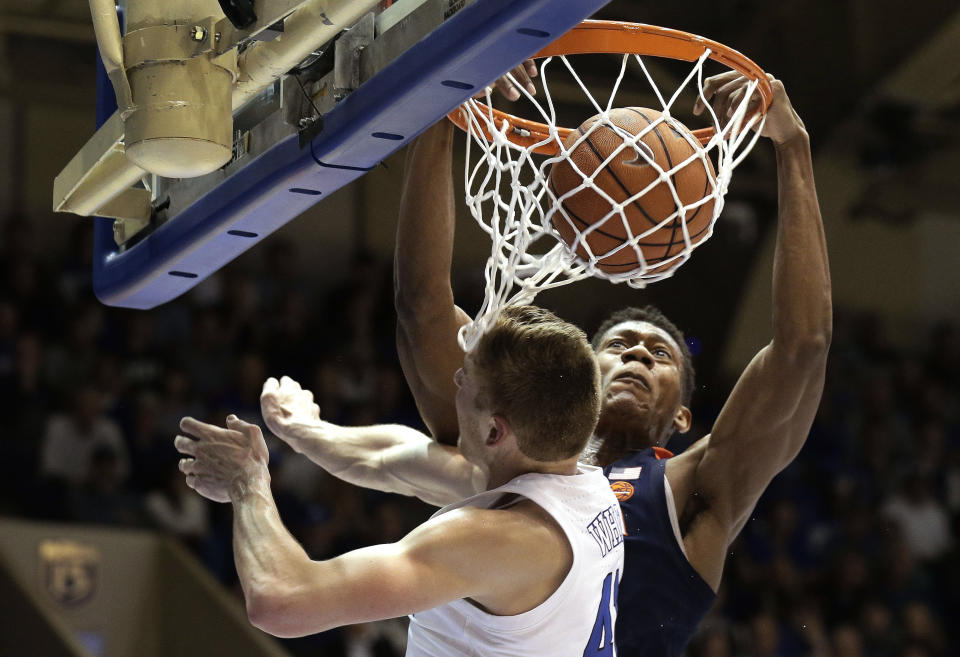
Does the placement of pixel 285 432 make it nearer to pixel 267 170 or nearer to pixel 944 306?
pixel 267 170

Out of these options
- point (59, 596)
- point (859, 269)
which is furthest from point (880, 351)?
point (59, 596)

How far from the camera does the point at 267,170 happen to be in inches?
103

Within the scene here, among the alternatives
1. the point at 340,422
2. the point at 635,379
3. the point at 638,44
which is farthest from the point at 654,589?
the point at 340,422

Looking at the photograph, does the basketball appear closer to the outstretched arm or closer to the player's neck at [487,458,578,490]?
the outstretched arm

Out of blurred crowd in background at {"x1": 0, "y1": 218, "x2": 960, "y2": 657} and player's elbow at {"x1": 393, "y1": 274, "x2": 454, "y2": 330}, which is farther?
blurred crowd in background at {"x1": 0, "y1": 218, "x2": 960, "y2": 657}

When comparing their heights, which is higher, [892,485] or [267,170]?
[267,170]

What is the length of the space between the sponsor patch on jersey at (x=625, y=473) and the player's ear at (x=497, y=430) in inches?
35.7

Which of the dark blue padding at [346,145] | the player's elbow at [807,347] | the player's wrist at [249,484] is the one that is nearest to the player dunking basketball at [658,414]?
the player's elbow at [807,347]

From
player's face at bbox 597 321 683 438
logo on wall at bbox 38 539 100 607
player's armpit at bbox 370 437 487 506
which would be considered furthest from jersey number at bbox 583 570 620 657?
logo on wall at bbox 38 539 100 607

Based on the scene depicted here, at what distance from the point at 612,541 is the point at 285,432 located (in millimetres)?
1134

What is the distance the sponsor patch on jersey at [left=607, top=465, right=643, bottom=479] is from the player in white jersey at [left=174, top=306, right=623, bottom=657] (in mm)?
709

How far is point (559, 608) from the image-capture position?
252 cm

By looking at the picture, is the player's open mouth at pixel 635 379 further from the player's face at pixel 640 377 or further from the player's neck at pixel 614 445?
the player's neck at pixel 614 445

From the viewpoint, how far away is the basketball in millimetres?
2814
